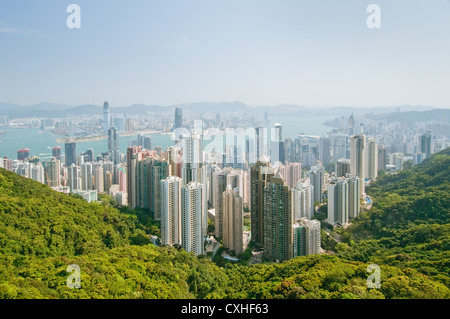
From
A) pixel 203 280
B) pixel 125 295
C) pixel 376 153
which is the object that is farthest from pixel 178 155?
pixel 376 153

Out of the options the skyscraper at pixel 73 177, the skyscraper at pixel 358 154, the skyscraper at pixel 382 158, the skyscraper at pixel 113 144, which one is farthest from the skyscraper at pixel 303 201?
the skyscraper at pixel 73 177

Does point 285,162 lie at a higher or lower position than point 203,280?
higher

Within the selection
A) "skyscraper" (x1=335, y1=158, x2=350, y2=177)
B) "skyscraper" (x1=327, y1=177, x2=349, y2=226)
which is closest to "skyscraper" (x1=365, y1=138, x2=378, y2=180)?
"skyscraper" (x1=335, y1=158, x2=350, y2=177)

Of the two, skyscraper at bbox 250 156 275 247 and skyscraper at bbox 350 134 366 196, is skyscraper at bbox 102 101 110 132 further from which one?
skyscraper at bbox 350 134 366 196

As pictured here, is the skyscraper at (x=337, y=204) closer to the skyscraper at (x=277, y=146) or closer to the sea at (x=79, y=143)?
the skyscraper at (x=277, y=146)

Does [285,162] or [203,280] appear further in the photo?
[285,162]

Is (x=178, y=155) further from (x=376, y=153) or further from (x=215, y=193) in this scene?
(x=376, y=153)
